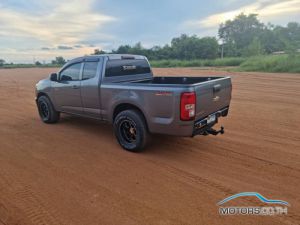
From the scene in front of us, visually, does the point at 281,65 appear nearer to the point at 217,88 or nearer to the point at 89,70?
the point at 217,88

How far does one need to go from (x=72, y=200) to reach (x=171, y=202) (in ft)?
4.20

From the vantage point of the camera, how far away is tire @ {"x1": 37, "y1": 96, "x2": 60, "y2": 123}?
6430 millimetres

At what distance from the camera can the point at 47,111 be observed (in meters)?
6.58

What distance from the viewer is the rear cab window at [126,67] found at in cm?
496

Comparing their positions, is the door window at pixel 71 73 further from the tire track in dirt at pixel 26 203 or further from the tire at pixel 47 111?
the tire track in dirt at pixel 26 203

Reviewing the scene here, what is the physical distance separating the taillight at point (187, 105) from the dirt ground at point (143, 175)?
2.88ft

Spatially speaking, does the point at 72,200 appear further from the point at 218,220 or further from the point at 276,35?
the point at 276,35

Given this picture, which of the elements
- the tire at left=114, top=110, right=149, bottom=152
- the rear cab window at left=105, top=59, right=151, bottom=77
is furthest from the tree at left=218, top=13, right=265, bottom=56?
the tire at left=114, top=110, right=149, bottom=152

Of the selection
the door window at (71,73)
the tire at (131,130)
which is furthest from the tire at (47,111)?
the tire at (131,130)

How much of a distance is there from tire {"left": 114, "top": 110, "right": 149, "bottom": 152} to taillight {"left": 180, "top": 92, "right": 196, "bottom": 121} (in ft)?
2.95

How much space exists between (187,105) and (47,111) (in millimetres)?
4603

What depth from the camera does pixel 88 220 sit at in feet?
8.69

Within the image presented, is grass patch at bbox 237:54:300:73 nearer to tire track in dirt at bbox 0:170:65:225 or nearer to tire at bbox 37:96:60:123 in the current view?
tire at bbox 37:96:60:123

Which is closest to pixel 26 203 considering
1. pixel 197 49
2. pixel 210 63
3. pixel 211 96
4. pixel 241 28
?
pixel 211 96
